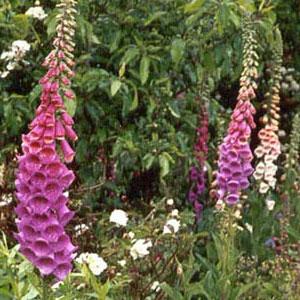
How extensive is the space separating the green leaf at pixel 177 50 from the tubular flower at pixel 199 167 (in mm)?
819

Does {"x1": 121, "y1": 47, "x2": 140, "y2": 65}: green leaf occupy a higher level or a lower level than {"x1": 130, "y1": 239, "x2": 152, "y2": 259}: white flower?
higher

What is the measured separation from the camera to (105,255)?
14.3 feet

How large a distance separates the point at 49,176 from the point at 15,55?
1.78 m

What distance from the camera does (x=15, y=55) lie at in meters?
4.74

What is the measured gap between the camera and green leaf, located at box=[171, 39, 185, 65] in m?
4.55

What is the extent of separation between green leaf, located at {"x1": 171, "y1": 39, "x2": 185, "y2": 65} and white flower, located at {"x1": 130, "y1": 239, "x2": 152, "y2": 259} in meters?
0.97

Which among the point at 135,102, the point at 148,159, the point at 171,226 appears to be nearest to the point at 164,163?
the point at 148,159

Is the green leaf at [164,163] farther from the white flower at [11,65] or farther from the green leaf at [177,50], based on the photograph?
the white flower at [11,65]

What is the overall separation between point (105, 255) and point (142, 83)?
0.89 m

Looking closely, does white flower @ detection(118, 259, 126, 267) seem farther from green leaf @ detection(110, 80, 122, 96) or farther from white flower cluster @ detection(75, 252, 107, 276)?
green leaf @ detection(110, 80, 122, 96)

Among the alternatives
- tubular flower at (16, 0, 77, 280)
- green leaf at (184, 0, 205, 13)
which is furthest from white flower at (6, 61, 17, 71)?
tubular flower at (16, 0, 77, 280)

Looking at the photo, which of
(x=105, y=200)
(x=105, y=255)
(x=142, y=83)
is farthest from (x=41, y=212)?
(x=105, y=200)

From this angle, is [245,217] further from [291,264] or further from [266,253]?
[291,264]

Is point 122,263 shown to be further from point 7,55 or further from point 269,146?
point 269,146
